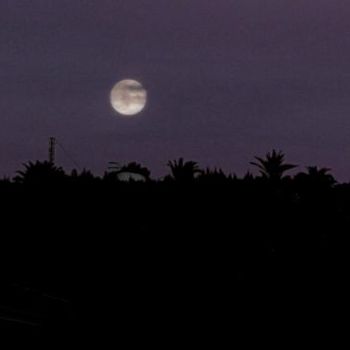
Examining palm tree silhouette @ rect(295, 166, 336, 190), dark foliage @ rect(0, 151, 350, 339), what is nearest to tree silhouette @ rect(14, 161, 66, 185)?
dark foliage @ rect(0, 151, 350, 339)

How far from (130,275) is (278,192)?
310cm

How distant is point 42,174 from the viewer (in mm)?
18766

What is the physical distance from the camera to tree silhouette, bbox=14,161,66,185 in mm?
18625

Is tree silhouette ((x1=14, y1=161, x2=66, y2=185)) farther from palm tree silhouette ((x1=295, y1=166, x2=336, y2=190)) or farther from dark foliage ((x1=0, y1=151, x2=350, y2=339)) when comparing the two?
palm tree silhouette ((x1=295, y1=166, x2=336, y2=190))

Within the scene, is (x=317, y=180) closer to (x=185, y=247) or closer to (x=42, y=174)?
(x=185, y=247)

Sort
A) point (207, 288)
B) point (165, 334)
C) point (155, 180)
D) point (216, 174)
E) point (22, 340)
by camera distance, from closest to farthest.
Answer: point (22, 340) → point (165, 334) → point (207, 288) → point (216, 174) → point (155, 180)

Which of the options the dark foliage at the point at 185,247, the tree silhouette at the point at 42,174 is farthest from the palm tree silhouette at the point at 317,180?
the tree silhouette at the point at 42,174

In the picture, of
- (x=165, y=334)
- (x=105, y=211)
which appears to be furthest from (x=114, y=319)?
(x=105, y=211)

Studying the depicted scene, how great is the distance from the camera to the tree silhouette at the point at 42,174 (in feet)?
61.1

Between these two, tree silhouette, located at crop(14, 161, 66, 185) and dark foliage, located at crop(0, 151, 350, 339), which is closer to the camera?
dark foliage, located at crop(0, 151, 350, 339)

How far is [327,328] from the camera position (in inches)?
548

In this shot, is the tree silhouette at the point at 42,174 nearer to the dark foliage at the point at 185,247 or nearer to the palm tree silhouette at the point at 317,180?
the dark foliage at the point at 185,247

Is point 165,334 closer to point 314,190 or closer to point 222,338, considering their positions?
point 222,338

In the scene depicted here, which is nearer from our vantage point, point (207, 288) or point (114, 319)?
point (114, 319)
